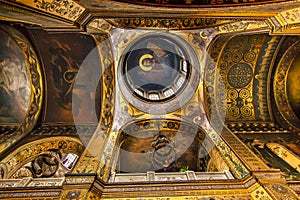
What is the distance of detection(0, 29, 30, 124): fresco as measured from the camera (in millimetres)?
7718

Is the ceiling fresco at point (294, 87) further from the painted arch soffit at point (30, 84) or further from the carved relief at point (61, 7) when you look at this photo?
the painted arch soffit at point (30, 84)

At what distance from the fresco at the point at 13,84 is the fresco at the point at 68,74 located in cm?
79

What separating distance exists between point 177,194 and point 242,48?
21.0 feet

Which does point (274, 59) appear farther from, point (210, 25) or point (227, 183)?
point (227, 183)

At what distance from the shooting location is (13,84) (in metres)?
8.25

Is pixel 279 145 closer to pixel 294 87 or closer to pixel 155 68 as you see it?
pixel 294 87

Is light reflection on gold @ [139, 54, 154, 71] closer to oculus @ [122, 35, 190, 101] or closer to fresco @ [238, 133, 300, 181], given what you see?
oculus @ [122, 35, 190, 101]

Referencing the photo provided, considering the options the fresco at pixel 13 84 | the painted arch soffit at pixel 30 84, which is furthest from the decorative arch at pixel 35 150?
the fresco at pixel 13 84

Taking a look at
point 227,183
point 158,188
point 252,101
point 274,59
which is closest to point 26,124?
point 158,188

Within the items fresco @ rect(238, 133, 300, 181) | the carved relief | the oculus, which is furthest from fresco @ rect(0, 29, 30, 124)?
fresco @ rect(238, 133, 300, 181)

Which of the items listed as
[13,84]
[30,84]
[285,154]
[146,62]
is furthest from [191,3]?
[13,84]

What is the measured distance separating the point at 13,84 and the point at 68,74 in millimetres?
2172

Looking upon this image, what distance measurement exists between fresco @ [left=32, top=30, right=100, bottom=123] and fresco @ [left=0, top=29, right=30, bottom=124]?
0.79 metres

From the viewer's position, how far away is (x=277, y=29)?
479 centimetres
